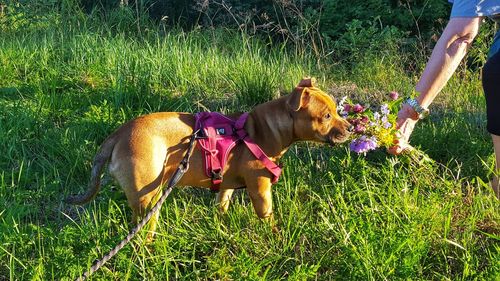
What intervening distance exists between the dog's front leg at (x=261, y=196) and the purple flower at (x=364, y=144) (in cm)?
66

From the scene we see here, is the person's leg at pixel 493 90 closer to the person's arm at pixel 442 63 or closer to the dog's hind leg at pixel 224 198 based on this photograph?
the person's arm at pixel 442 63

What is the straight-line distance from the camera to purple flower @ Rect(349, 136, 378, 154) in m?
3.54

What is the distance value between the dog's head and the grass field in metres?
0.43

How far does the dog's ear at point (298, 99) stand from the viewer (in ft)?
11.5

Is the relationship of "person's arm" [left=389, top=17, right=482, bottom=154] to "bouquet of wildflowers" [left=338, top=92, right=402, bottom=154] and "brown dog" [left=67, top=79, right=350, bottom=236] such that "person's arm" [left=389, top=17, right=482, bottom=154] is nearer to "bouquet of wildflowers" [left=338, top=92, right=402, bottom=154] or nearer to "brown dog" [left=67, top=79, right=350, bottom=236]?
"bouquet of wildflowers" [left=338, top=92, right=402, bottom=154]

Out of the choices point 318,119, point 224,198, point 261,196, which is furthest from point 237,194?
point 318,119

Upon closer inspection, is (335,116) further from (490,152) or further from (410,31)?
(410,31)

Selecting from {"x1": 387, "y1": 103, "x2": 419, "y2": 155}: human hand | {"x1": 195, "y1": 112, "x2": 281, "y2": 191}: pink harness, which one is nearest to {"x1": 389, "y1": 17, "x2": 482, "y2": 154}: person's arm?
{"x1": 387, "y1": 103, "x2": 419, "y2": 155}: human hand

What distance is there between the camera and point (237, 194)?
4.26m

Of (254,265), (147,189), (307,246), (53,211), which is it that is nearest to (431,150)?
(307,246)

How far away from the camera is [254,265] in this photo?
10.2 ft

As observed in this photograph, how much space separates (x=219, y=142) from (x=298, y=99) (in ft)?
2.05

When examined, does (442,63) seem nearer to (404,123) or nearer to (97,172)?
(404,123)

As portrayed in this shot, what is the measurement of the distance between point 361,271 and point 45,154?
3011 millimetres
